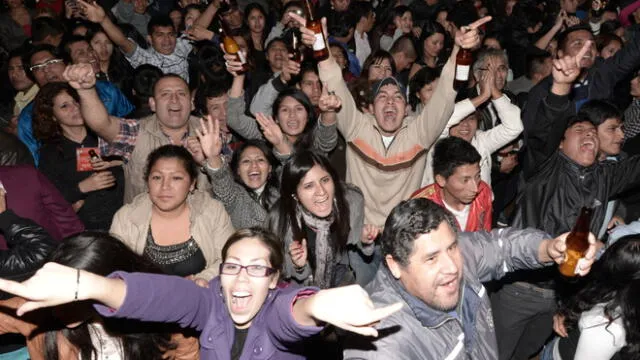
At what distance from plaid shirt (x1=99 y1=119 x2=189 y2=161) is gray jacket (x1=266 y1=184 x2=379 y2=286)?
131 cm

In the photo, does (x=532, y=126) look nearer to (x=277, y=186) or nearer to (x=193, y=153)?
(x=277, y=186)

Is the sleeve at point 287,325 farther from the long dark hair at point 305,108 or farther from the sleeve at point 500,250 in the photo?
the long dark hair at point 305,108

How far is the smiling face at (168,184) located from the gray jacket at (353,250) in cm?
57

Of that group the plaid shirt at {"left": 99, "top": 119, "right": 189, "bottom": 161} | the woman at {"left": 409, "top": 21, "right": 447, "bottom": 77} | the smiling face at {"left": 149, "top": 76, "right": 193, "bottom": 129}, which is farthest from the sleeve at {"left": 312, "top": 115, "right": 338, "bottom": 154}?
the woman at {"left": 409, "top": 21, "right": 447, "bottom": 77}

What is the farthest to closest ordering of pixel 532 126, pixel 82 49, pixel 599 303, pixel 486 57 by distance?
pixel 82 49 < pixel 486 57 < pixel 532 126 < pixel 599 303

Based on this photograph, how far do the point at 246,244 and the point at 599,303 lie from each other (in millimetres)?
1646

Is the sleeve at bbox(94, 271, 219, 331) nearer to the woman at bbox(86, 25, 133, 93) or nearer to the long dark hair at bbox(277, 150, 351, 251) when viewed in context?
the long dark hair at bbox(277, 150, 351, 251)

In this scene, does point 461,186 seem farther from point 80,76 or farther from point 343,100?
point 80,76

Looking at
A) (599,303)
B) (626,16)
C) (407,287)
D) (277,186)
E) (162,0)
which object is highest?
(162,0)

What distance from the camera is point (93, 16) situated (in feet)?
17.8

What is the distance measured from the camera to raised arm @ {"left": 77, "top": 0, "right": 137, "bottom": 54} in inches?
213

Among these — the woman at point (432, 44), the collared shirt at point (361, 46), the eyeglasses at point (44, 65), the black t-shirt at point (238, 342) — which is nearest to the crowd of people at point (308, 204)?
the black t-shirt at point (238, 342)

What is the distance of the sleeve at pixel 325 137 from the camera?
4176mm

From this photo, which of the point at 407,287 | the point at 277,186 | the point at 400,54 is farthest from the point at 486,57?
the point at 407,287
